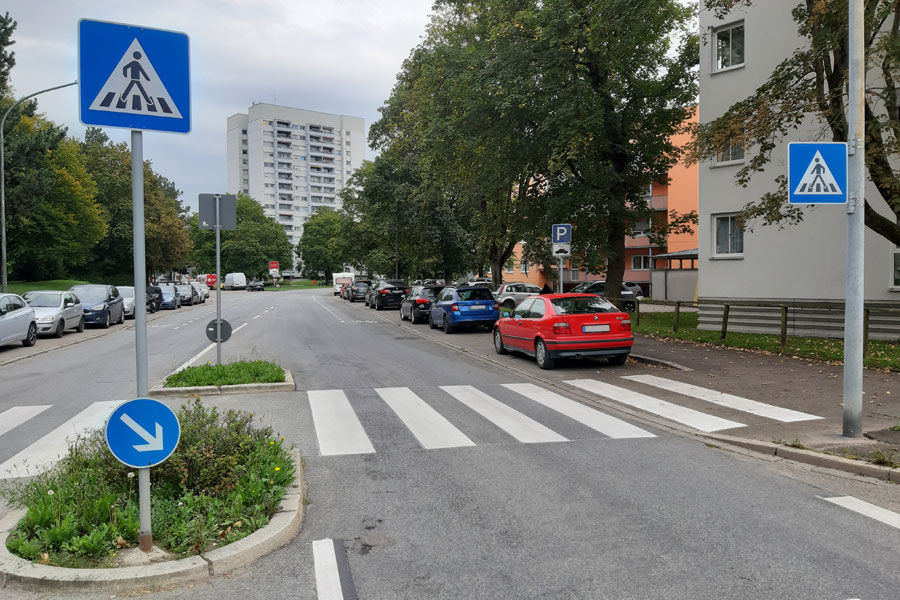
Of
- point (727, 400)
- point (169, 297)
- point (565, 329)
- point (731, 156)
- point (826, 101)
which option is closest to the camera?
point (727, 400)

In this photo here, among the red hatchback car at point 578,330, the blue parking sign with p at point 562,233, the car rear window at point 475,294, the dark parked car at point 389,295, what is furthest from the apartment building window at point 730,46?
the dark parked car at point 389,295

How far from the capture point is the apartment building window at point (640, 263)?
50812 millimetres

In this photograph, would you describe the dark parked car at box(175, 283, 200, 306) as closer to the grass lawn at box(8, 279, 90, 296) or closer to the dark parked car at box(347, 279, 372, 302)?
the grass lawn at box(8, 279, 90, 296)

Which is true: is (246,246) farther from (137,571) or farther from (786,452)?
(137,571)

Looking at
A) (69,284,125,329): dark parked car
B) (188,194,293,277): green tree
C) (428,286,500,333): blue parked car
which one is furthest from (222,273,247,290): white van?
(428,286,500,333): blue parked car

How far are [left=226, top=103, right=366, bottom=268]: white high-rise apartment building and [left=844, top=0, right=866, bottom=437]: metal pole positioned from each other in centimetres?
12707

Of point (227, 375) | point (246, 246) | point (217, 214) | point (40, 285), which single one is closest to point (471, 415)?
point (227, 375)

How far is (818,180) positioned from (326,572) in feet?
20.2

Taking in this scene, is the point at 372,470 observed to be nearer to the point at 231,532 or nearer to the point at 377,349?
the point at 231,532

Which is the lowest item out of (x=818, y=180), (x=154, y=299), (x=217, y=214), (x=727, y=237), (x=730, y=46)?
(x=154, y=299)

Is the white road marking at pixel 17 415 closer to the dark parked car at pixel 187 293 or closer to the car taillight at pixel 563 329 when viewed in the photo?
the car taillight at pixel 563 329

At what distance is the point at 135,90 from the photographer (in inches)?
151

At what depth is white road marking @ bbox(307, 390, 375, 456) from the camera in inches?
263

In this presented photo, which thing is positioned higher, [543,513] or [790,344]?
[790,344]
